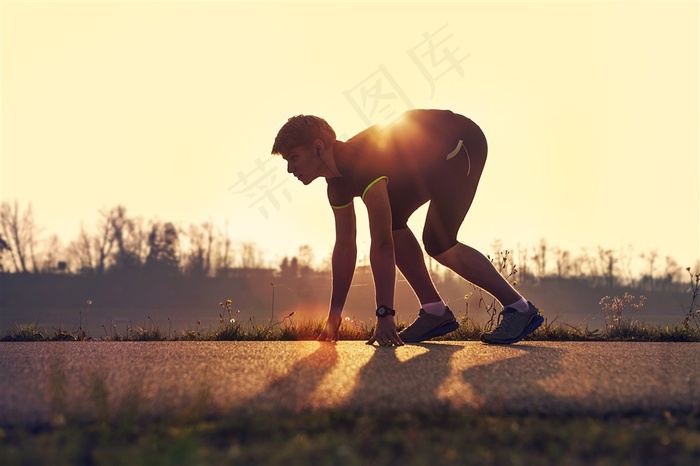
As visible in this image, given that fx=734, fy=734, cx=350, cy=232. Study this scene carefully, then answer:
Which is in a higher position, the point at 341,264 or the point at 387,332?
the point at 341,264

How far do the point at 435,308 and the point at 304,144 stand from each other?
1.40 metres

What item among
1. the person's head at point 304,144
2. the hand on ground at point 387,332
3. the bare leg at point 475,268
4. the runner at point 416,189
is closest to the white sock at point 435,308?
the runner at point 416,189

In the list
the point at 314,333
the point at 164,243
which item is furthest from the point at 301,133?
the point at 164,243

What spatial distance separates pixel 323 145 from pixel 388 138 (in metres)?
0.44

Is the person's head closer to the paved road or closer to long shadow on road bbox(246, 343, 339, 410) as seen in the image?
the paved road

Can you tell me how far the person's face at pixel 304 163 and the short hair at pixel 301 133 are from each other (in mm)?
33

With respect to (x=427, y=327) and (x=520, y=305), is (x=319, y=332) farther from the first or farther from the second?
(x=520, y=305)

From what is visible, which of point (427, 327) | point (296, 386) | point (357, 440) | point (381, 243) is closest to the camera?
point (357, 440)

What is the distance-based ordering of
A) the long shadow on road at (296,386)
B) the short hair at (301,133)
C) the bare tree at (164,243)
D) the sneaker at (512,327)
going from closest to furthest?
the long shadow on road at (296,386) < the short hair at (301,133) < the sneaker at (512,327) < the bare tree at (164,243)

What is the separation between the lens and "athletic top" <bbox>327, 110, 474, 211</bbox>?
14.9ft

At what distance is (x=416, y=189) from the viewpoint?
4730 millimetres

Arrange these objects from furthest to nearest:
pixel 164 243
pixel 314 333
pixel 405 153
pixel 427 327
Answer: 1. pixel 164 243
2. pixel 314 333
3. pixel 427 327
4. pixel 405 153

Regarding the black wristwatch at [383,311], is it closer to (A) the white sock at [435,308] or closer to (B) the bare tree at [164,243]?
(A) the white sock at [435,308]

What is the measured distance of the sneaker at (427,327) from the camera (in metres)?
4.84
